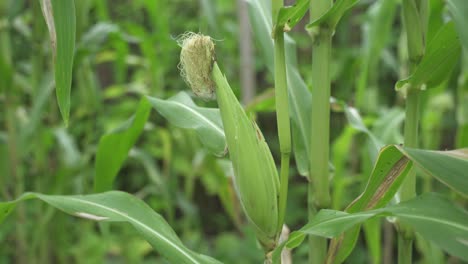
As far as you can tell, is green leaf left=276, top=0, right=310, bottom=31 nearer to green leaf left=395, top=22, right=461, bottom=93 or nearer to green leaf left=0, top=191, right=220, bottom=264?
green leaf left=395, top=22, right=461, bottom=93

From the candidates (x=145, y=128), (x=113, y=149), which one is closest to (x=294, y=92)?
(x=113, y=149)

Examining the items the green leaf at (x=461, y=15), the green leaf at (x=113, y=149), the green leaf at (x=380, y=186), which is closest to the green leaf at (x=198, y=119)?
the green leaf at (x=113, y=149)

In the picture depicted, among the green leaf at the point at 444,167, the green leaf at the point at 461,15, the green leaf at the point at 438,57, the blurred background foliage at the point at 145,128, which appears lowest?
the blurred background foliage at the point at 145,128

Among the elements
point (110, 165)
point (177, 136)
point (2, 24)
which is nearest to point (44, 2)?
point (110, 165)

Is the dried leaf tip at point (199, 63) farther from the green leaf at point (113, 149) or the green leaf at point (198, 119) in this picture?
the green leaf at point (113, 149)

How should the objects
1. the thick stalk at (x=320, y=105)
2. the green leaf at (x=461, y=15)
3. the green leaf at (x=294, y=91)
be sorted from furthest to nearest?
the green leaf at (x=294, y=91) < the thick stalk at (x=320, y=105) < the green leaf at (x=461, y=15)

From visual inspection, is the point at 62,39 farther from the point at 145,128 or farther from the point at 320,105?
the point at 145,128
